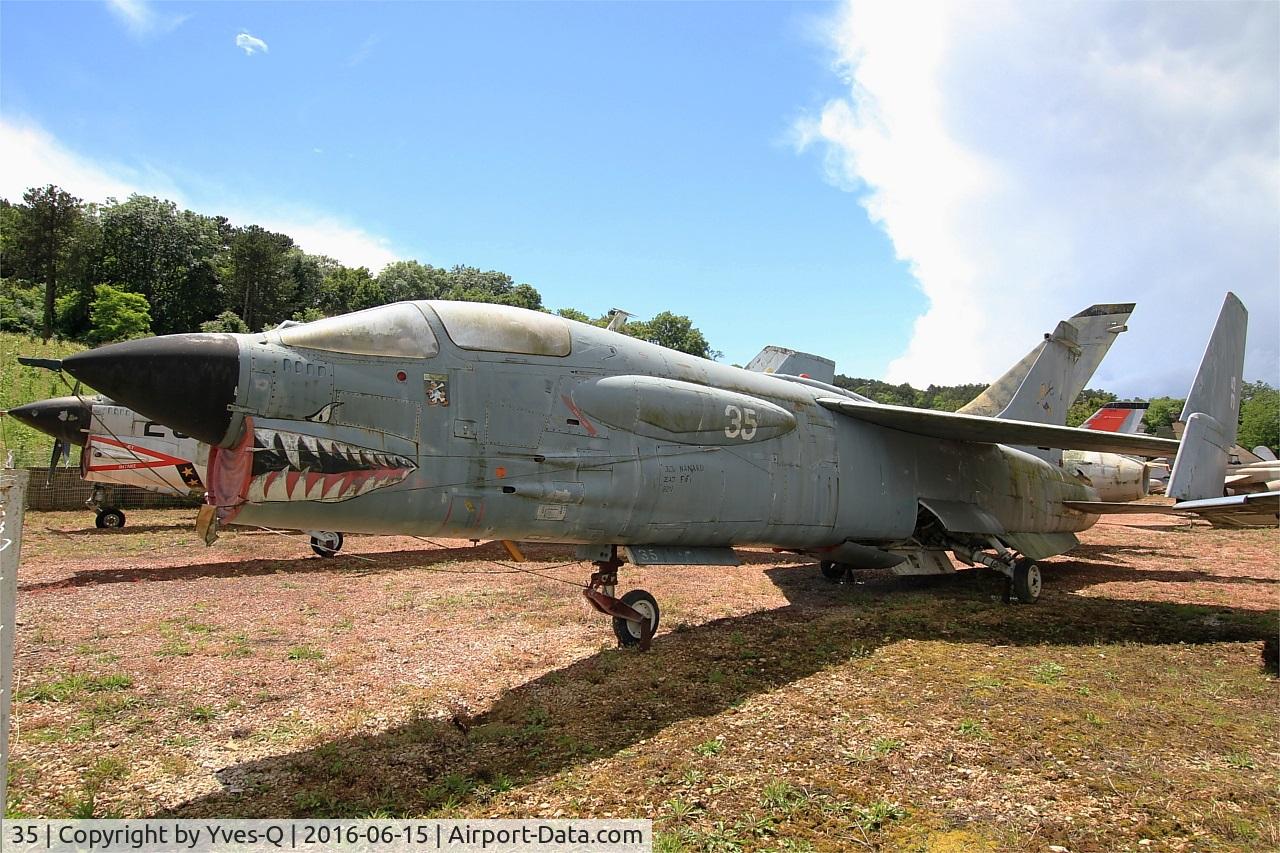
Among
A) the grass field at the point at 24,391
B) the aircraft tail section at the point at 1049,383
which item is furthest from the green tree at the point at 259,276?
the aircraft tail section at the point at 1049,383

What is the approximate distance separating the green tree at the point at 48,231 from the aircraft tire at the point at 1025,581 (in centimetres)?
7240

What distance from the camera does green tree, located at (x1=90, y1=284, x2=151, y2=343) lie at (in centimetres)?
5369

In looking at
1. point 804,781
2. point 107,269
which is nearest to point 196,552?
point 804,781

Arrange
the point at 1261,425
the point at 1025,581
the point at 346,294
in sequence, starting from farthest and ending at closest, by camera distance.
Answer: the point at 1261,425 < the point at 346,294 < the point at 1025,581

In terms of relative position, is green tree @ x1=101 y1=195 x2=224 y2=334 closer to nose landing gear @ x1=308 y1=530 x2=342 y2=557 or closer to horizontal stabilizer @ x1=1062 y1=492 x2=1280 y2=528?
nose landing gear @ x1=308 y1=530 x2=342 y2=557

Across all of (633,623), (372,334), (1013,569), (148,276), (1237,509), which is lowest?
(633,623)

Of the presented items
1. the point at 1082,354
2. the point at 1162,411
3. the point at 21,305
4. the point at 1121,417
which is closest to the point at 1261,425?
the point at 1162,411

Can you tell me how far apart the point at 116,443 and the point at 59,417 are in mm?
1321

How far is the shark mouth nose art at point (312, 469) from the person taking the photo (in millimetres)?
5012

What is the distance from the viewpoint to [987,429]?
9.79 meters

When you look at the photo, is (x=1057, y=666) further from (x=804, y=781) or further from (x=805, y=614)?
(x=804, y=781)

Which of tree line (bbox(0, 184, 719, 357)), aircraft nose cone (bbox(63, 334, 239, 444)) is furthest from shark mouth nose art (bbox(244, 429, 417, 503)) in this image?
tree line (bbox(0, 184, 719, 357))

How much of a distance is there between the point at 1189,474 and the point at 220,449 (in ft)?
39.8
